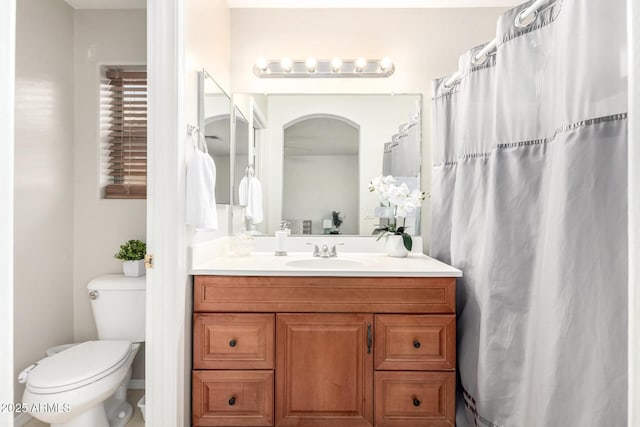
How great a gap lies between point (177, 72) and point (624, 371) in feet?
6.02

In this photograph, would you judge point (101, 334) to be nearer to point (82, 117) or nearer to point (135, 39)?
point (82, 117)

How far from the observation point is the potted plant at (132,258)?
207 centimetres

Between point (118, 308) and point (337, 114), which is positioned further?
point (337, 114)

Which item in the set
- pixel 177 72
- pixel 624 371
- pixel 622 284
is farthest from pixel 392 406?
pixel 177 72

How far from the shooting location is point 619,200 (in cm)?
100

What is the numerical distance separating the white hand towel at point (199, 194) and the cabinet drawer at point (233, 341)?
445mm

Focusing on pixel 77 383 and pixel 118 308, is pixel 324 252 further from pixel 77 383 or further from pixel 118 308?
pixel 77 383

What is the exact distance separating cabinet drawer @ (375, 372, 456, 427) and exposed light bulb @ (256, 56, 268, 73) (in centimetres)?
193

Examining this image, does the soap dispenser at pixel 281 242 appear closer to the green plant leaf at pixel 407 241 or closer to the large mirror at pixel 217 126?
the large mirror at pixel 217 126

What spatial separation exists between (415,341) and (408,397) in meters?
0.26

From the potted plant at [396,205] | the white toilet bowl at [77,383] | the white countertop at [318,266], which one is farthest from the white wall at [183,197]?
the potted plant at [396,205]

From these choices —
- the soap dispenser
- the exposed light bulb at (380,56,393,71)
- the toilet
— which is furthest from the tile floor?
the exposed light bulb at (380,56,393,71)

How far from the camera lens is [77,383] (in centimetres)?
148

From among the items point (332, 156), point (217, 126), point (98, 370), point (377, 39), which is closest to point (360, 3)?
point (377, 39)
